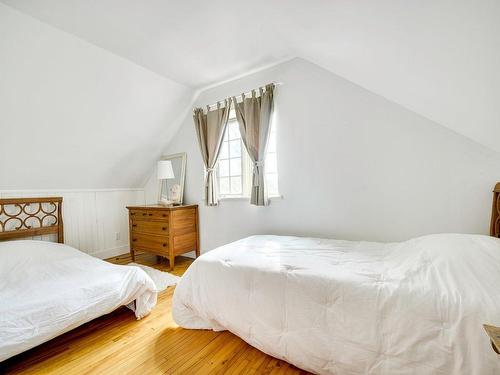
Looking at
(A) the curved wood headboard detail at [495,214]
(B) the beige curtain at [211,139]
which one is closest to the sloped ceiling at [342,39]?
(A) the curved wood headboard detail at [495,214]

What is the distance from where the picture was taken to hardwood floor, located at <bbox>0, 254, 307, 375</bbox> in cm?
126

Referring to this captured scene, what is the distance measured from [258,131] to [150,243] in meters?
2.08

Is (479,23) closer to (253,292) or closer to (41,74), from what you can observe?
(253,292)

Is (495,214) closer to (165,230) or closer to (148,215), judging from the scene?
(165,230)

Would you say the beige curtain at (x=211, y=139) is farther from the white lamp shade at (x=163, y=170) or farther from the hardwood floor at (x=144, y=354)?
the hardwood floor at (x=144, y=354)

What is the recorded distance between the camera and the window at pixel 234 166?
2791 millimetres

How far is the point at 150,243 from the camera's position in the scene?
2.93 metres

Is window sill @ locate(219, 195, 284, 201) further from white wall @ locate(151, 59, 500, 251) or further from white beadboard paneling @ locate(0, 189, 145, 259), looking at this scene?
white beadboard paneling @ locate(0, 189, 145, 259)

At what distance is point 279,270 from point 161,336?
1029 mm

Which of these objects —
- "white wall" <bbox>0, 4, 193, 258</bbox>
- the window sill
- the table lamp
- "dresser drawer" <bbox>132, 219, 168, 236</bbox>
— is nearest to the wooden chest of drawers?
"dresser drawer" <bbox>132, 219, 168, 236</bbox>

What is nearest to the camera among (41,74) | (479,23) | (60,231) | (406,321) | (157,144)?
(479,23)

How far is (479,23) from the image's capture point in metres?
0.81

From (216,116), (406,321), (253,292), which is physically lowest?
(253,292)

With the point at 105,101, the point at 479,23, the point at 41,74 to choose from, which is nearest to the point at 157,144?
the point at 105,101
